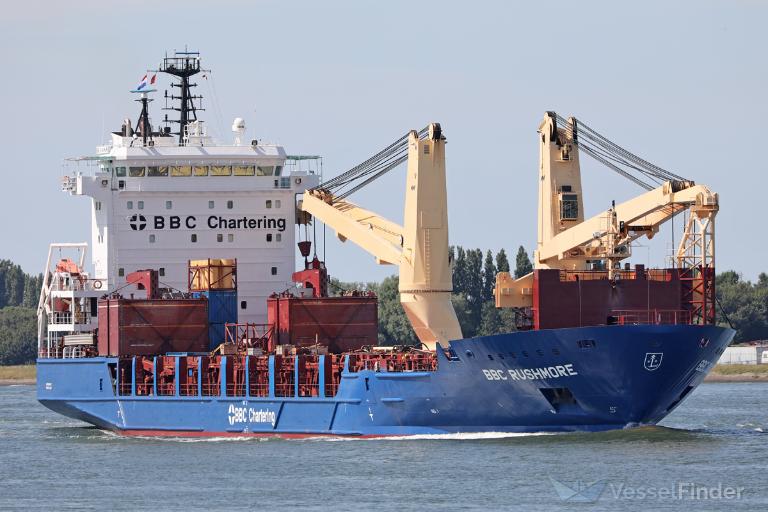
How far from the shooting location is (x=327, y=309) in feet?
177

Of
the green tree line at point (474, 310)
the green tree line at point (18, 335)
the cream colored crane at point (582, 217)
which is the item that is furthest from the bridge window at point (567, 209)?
the green tree line at point (18, 335)

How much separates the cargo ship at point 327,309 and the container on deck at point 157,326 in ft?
0.19

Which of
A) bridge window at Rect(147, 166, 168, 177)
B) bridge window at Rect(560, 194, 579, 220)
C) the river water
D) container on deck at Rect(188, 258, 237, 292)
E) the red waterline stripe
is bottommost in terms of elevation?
the river water

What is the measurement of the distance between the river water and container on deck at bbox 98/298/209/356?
321 cm

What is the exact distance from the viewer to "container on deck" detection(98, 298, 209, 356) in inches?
2149

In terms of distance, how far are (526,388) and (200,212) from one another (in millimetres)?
16243

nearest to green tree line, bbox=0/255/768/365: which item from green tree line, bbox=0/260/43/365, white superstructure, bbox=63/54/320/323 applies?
green tree line, bbox=0/260/43/365

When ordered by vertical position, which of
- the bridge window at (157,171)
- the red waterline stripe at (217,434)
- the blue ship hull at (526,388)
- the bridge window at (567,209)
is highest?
the bridge window at (157,171)

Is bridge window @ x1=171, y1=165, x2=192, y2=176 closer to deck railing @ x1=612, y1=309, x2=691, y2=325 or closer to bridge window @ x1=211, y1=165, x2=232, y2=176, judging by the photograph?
bridge window @ x1=211, y1=165, x2=232, y2=176

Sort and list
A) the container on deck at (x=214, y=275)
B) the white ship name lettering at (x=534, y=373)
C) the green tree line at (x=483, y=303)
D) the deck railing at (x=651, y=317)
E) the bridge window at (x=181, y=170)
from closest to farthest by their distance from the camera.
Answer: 1. the white ship name lettering at (x=534, y=373)
2. the deck railing at (x=651, y=317)
3. the container on deck at (x=214, y=275)
4. the bridge window at (x=181, y=170)
5. the green tree line at (x=483, y=303)

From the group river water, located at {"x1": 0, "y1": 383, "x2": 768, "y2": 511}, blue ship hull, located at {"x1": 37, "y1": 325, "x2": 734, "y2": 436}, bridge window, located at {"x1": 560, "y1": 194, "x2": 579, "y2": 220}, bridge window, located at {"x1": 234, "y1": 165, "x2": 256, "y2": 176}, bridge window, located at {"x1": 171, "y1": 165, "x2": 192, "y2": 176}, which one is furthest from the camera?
bridge window, located at {"x1": 234, "y1": 165, "x2": 256, "y2": 176}

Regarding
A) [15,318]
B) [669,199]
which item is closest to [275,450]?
[669,199]

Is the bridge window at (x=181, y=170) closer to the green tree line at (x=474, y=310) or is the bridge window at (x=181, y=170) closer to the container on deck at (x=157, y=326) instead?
the container on deck at (x=157, y=326)

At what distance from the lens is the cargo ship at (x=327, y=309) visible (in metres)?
46.3
